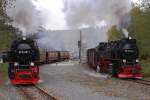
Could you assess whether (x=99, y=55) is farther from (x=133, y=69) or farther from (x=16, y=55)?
(x=16, y=55)

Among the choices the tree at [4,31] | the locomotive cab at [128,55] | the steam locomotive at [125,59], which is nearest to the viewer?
the steam locomotive at [125,59]

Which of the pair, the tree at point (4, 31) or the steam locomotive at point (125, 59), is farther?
the tree at point (4, 31)

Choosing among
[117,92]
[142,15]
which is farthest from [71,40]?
[117,92]

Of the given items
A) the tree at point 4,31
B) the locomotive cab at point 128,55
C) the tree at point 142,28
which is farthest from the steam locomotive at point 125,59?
the tree at point 142,28

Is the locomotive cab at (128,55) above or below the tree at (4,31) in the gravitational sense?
below

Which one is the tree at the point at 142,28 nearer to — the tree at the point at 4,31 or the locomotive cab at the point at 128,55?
the tree at the point at 4,31

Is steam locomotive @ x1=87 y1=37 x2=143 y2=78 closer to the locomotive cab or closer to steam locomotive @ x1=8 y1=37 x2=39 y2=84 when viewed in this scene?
the locomotive cab

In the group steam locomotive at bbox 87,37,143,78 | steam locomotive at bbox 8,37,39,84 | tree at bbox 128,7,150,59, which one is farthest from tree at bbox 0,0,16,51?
tree at bbox 128,7,150,59

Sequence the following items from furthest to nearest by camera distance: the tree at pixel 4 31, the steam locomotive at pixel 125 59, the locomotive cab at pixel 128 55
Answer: the tree at pixel 4 31, the locomotive cab at pixel 128 55, the steam locomotive at pixel 125 59

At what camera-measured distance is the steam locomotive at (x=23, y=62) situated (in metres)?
27.0

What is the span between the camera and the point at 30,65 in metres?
27.2

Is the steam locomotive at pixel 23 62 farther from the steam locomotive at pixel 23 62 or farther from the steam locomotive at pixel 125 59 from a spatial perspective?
the steam locomotive at pixel 125 59

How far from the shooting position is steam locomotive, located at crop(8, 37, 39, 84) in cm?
2702

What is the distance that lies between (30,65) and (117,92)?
8.11m
